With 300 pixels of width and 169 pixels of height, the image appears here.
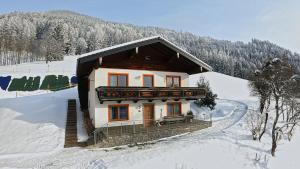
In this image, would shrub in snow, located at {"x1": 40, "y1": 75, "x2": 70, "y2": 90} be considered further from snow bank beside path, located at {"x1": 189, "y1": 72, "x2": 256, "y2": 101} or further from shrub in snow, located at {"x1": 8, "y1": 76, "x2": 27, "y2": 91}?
snow bank beside path, located at {"x1": 189, "y1": 72, "x2": 256, "y2": 101}

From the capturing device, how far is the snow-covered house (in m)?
17.7

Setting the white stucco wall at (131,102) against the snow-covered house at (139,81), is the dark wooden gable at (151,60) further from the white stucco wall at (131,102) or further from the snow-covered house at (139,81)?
the white stucco wall at (131,102)

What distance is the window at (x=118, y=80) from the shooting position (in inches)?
735

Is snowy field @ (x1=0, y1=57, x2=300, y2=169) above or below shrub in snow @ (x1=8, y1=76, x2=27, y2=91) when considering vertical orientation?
below

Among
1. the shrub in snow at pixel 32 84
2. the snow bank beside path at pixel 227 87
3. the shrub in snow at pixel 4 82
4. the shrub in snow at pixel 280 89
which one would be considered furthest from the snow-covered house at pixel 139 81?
the shrub in snow at pixel 4 82

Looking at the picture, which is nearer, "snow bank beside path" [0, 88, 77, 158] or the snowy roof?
"snow bank beside path" [0, 88, 77, 158]

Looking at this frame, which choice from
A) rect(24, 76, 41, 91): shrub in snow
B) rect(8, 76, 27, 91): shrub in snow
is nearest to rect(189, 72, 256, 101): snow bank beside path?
rect(24, 76, 41, 91): shrub in snow

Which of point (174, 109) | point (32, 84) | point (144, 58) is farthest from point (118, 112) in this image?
point (32, 84)

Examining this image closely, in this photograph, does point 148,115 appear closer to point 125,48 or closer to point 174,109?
point 174,109

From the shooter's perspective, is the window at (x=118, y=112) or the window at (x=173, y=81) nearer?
the window at (x=118, y=112)

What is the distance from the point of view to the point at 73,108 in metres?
24.0

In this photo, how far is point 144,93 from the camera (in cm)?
1861

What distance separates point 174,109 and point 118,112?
5921mm

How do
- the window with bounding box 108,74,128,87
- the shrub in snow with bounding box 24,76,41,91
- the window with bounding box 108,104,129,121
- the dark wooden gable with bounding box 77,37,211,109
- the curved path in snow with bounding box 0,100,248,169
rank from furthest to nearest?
1. the shrub in snow with bounding box 24,76,41,91
2. the window with bounding box 108,74,128,87
3. the window with bounding box 108,104,129,121
4. the dark wooden gable with bounding box 77,37,211,109
5. the curved path in snow with bounding box 0,100,248,169
